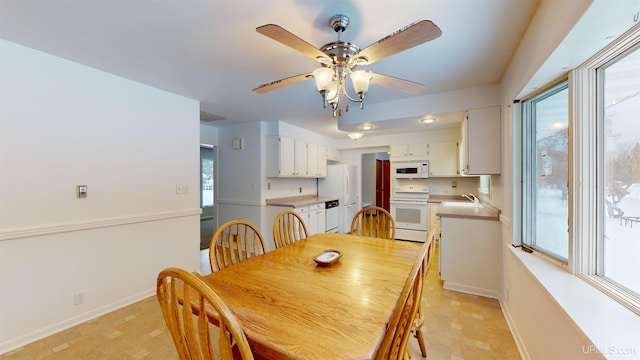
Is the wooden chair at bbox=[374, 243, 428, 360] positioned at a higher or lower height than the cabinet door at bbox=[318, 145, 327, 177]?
lower

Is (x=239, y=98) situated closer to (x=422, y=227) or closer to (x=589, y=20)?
(x=589, y=20)

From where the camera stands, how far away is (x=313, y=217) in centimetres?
453

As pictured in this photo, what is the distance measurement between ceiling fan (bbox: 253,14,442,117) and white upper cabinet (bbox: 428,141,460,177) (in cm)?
326

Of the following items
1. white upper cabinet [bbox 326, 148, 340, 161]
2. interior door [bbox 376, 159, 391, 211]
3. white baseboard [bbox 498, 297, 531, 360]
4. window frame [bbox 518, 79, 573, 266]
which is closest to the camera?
white baseboard [bbox 498, 297, 531, 360]

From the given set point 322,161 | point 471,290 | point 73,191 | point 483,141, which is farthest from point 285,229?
point 322,161

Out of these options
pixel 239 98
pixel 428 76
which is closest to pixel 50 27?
pixel 239 98

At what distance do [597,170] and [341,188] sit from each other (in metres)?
4.23

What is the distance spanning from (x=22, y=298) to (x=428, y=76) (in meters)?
3.84

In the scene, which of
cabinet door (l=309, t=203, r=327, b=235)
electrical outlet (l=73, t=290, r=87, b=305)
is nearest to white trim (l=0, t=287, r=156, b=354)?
electrical outlet (l=73, t=290, r=87, b=305)

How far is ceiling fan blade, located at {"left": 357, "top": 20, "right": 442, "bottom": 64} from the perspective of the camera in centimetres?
111

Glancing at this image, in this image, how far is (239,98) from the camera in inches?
120

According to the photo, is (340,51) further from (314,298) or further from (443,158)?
(443,158)

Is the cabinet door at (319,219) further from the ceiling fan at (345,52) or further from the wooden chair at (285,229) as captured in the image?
the ceiling fan at (345,52)

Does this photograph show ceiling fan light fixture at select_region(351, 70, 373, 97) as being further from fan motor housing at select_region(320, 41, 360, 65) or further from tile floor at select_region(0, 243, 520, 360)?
tile floor at select_region(0, 243, 520, 360)
